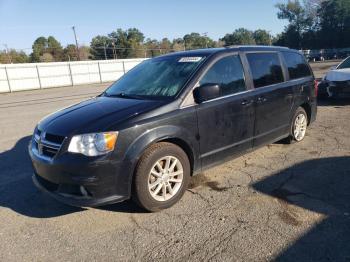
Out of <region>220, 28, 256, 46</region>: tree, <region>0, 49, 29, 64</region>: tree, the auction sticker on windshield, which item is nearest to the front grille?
the auction sticker on windshield

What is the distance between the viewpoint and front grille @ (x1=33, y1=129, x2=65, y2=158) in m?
3.87

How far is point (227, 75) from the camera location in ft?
16.3

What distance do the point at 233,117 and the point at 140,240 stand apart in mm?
2165

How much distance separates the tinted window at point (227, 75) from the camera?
4.71m

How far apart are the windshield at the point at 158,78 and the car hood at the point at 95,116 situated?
28 cm

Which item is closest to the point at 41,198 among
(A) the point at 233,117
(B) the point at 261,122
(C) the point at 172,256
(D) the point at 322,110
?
(C) the point at 172,256

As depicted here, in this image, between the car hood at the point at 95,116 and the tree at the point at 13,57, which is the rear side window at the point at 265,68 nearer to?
the car hood at the point at 95,116

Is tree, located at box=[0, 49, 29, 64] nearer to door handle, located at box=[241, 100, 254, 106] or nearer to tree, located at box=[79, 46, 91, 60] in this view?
tree, located at box=[79, 46, 91, 60]

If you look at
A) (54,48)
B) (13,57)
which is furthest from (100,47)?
(54,48)

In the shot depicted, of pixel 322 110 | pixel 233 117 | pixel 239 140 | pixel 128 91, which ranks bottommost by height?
pixel 322 110

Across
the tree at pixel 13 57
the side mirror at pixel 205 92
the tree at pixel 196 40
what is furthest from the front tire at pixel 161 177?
the tree at pixel 196 40

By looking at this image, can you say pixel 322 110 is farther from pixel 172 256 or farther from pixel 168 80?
pixel 172 256

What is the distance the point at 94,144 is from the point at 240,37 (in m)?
98.4

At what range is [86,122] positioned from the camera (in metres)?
3.94
